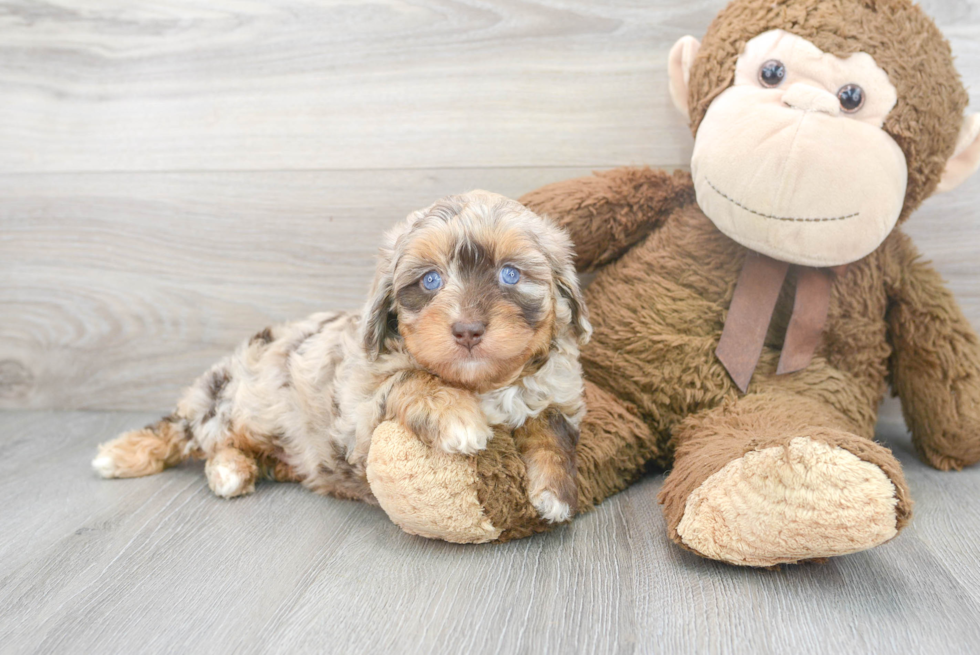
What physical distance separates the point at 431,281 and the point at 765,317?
0.92 metres

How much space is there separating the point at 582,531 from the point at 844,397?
0.81 m

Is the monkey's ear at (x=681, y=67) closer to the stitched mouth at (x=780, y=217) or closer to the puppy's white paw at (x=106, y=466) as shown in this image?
the stitched mouth at (x=780, y=217)

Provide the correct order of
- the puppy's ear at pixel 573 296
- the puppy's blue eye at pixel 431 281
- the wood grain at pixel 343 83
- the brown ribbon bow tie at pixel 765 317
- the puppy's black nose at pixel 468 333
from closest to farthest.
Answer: the puppy's black nose at pixel 468 333 → the puppy's blue eye at pixel 431 281 → the puppy's ear at pixel 573 296 → the brown ribbon bow tie at pixel 765 317 → the wood grain at pixel 343 83

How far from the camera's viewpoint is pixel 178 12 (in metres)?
2.36

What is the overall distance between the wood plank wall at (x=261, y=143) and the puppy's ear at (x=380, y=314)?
825mm

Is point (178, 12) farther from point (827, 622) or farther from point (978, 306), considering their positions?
point (978, 306)

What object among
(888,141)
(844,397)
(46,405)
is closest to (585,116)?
(888,141)

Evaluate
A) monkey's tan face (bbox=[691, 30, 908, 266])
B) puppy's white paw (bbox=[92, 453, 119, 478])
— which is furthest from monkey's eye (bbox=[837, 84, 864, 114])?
puppy's white paw (bbox=[92, 453, 119, 478])

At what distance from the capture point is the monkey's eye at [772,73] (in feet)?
5.62

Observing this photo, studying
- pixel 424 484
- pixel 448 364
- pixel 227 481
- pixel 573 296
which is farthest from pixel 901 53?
pixel 227 481

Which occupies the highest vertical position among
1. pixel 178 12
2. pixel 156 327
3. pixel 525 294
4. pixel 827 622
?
pixel 178 12

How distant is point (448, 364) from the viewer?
142 cm

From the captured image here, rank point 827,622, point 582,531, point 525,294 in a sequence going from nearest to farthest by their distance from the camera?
1. point 827,622
2. point 525,294
3. point 582,531

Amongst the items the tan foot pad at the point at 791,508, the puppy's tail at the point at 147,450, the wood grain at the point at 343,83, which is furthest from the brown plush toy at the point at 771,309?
the puppy's tail at the point at 147,450
